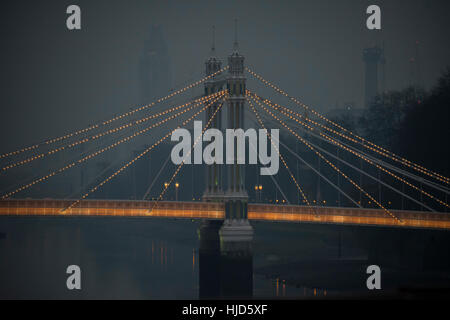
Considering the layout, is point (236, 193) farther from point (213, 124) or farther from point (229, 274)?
point (213, 124)

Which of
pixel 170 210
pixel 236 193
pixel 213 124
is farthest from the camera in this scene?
pixel 213 124

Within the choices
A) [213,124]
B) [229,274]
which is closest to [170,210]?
[229,274]

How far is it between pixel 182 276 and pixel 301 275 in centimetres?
1368

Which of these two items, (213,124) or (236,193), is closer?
(236,193)

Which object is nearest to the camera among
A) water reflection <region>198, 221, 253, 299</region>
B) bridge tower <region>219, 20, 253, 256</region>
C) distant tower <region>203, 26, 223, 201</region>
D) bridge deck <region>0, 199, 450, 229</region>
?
bridge deck <region>0, 199, 450, 229</region>

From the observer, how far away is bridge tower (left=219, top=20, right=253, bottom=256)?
79.8 m

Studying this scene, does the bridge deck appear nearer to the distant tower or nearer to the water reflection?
the water reflection

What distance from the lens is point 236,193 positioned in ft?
267

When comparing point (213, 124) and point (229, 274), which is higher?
point (213, 124)

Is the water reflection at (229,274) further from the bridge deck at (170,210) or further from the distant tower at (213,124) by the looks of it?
the distant tower at (213,124)

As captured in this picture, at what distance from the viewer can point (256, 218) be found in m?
81.4

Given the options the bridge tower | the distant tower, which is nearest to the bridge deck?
the bridge tower
